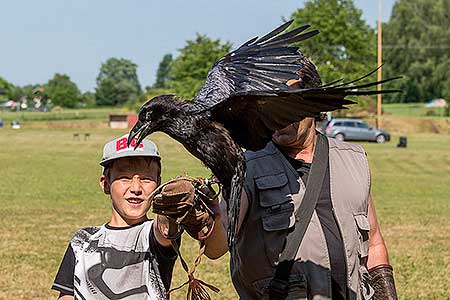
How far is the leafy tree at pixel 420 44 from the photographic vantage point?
78.6 metres

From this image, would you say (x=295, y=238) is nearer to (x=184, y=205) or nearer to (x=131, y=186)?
(x=184, y=205)

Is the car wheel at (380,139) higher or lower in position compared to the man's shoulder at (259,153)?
lower

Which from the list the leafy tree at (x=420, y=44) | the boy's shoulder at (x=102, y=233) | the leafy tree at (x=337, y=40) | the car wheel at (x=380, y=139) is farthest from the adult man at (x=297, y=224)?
the leafy tree at (x=420, y=44)

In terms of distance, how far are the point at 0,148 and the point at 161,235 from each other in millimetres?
36463

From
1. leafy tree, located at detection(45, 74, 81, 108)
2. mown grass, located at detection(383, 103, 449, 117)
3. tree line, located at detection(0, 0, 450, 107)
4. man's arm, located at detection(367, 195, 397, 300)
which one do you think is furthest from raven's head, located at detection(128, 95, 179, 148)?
leafy tree, located at detection(45, 74, 81, 108)

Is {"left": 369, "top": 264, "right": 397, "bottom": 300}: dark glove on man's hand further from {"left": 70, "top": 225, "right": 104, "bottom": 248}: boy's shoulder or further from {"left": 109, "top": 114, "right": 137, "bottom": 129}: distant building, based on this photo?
{"left": 109, "top": 114, "right": 137, "bottom": 129}: distant building

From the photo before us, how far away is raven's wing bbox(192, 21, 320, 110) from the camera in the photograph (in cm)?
364

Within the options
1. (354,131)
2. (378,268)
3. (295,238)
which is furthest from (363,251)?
(354,131)

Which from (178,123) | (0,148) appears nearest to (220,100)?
(178,123)

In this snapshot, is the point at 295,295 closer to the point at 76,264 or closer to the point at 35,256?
the point at 76,264

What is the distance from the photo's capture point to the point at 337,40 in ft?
209

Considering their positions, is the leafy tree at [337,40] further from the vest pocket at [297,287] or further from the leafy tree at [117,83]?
the vest pocket at [297,287]

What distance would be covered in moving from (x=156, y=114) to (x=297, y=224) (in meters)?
0.85

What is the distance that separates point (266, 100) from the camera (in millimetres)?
3447
